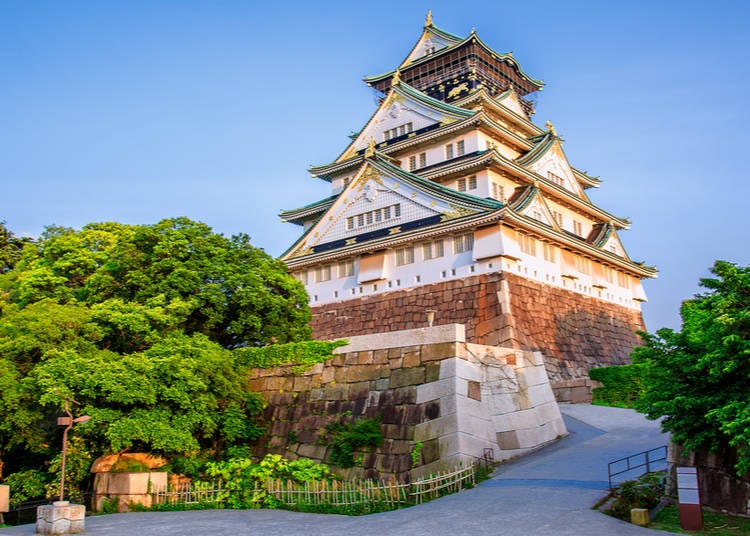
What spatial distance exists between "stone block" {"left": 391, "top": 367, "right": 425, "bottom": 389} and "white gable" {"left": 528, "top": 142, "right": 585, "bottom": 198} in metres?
21.9

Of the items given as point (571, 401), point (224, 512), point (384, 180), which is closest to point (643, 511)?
point (224, 512)

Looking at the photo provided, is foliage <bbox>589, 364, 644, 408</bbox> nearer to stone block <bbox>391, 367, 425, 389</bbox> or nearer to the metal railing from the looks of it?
the metal railing

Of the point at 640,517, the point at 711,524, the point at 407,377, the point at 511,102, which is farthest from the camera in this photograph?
the point at 511,102

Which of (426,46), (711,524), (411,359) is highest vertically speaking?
(426,46)

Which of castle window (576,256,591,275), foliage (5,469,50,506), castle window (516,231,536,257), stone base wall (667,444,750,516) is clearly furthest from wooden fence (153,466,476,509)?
castle window (576,256,591,275)

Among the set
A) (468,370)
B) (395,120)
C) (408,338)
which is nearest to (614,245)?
(395,120)

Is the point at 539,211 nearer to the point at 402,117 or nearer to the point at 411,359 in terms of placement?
the point at 402,117

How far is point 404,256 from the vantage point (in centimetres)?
3359

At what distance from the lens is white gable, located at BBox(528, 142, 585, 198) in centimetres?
3919

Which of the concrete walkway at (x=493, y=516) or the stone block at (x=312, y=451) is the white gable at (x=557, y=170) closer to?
the concrete walkway at (x=493, y=516)

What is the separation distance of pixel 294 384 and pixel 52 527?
906 centimetres

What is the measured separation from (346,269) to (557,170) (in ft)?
46.3

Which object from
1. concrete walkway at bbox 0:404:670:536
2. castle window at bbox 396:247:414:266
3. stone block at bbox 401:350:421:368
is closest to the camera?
concrete walkway at bbox 0:404:670:536

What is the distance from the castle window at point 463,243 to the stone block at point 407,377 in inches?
498
